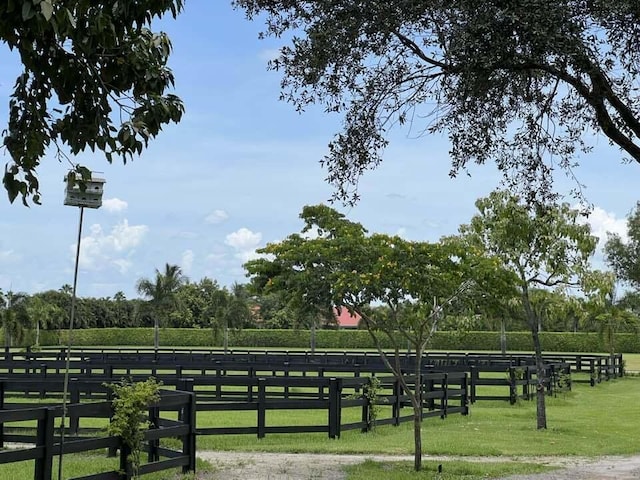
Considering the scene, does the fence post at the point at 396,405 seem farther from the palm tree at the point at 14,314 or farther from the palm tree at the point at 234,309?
the palm tree at the point at 234,309

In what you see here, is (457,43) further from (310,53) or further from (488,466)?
(488,466)

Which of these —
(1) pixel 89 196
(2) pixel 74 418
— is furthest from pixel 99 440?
(2) pixel 74 418

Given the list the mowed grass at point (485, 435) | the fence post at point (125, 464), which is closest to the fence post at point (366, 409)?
the mowed grass at point (485, 435)

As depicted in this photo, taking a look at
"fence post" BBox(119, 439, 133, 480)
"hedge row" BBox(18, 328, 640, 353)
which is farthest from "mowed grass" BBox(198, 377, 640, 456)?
"hedge row" BBox(18, 328, 640, 353)

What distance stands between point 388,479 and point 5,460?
15.9ft

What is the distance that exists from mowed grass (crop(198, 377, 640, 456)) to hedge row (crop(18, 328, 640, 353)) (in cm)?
4322

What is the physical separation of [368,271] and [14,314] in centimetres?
4892

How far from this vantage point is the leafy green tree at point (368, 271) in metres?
11.2

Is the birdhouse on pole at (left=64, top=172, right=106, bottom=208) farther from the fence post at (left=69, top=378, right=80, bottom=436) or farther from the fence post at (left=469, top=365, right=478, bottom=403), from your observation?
the fence post at (left=469, top=365, right=478, bottom=403)

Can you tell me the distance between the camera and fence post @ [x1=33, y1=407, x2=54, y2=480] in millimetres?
8148

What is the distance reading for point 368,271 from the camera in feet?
36.9

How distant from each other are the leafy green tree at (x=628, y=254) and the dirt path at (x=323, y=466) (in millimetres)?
36485

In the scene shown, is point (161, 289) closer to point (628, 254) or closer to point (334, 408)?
point (628, 254)

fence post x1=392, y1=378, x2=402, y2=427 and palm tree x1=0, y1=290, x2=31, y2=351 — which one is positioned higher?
palm tree x1=0, y1=290, x2=31, y2=351
